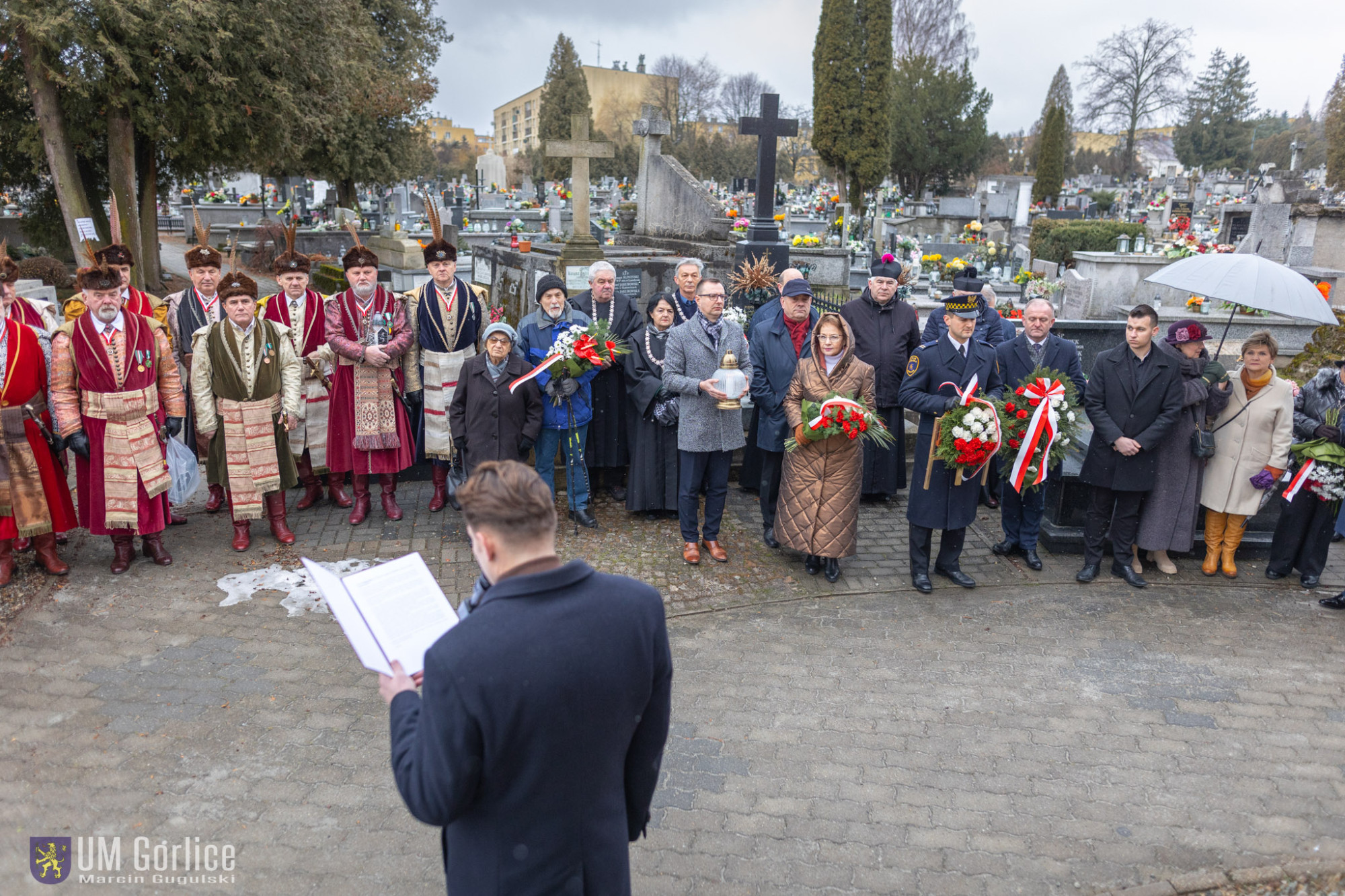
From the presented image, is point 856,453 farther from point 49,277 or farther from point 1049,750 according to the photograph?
point 49,277

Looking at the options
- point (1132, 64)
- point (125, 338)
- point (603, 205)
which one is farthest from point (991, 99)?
point (125, 338)

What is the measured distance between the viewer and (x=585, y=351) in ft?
19.9

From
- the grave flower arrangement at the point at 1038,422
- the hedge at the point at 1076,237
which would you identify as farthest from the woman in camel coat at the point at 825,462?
the hedge at the point at 1076,237

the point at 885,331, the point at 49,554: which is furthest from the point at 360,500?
the point at 885,331

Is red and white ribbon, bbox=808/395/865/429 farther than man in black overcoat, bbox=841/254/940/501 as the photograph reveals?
No

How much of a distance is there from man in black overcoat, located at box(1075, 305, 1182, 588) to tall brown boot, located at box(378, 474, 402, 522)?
5047 millimetres

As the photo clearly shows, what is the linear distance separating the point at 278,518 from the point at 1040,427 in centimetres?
531

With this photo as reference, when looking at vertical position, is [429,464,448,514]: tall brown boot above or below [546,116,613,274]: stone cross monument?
below

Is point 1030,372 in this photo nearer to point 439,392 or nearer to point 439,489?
point 439,392

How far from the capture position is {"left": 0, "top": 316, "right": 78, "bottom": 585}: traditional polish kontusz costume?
17.4ft

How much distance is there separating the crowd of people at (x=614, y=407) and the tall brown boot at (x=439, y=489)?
0.05ft

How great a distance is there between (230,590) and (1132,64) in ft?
174

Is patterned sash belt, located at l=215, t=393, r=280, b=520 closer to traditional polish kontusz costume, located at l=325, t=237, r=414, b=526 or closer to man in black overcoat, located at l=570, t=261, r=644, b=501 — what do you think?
traditional polish kontusz costume, located at l=325, t=237, r=414, b=526

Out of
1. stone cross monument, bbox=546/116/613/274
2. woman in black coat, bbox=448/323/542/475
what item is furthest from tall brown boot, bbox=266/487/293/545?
stone cross monument, bbox=546/116/613/274
